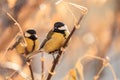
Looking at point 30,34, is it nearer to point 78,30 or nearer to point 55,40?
point 55,40

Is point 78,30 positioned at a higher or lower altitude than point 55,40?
lower

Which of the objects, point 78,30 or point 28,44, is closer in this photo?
point 28,44

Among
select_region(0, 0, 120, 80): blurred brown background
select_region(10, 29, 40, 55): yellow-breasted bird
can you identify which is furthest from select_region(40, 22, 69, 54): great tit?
select_region(0, 0, 120, 80): blurred brown background

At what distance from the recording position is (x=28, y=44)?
111 centimetres

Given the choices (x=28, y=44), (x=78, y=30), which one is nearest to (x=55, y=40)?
(x=28, y=44)

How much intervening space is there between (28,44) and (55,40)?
10 cm

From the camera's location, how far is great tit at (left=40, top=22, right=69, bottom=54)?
106 centimetres

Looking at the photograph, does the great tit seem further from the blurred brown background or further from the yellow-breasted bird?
the blurred brown background

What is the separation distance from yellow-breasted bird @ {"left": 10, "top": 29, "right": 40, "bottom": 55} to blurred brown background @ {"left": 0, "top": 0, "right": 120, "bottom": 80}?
0.24 feet

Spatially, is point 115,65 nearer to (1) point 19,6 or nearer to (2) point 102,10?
(2) point 102,10

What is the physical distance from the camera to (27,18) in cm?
128

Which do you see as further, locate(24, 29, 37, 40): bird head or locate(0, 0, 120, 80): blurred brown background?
locate(0, 0, 120, 80): blurred brown background

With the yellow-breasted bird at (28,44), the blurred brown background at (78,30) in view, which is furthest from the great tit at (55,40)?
the blurred brown background at (78,30)

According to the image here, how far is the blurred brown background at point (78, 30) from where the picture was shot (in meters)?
1.24
